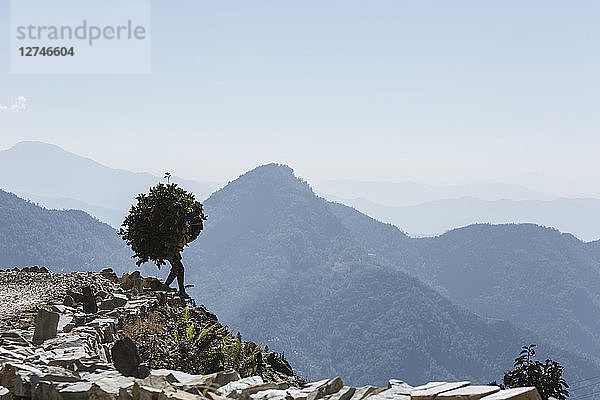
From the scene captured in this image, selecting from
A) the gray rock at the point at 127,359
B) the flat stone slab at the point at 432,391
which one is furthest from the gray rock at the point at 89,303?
the flat stone slab at the point at 432,391

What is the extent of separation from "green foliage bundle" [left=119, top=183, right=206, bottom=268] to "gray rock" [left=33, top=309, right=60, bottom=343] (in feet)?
42.6

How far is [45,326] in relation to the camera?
36.5 ft

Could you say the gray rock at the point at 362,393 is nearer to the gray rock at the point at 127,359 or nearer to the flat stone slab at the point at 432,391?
the flat stone slab at the point at 432,391

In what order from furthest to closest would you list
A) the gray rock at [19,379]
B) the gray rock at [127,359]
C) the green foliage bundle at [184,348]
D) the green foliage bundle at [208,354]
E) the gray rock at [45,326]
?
1. the green foliage bundle at [208,354]
2. the green foliage bundle at [184,348]
3. the gray rock at [45,326]
4. the gray rock at [127,359]
5. the gray rock at [19,379]

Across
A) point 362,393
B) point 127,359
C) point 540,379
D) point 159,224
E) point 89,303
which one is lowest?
point 540,379

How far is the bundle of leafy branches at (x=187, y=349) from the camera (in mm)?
12141

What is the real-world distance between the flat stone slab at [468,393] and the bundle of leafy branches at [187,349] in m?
6.63

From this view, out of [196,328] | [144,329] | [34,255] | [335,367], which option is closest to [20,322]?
[144,329]

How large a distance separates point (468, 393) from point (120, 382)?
446 cm

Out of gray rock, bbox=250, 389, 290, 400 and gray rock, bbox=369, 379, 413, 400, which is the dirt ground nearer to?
gray rock, bbox=250, 389, 290, 400

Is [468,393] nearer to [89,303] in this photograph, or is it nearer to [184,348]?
[184,348]

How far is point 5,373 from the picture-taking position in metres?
8.05

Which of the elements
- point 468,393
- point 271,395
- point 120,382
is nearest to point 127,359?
point 120,382

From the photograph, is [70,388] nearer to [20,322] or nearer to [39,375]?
[39,375]
